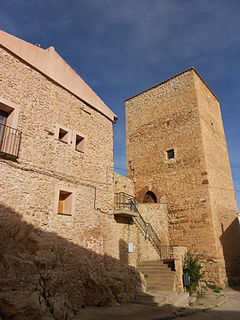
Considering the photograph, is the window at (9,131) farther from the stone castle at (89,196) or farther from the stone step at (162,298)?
the stone step at (162,298)

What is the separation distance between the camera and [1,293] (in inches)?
248

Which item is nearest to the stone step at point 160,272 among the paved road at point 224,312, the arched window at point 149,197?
the paved road at point 224,312

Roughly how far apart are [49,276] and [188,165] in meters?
10.2

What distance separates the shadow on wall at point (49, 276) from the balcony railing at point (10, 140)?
1.78m

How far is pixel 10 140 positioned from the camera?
812cm

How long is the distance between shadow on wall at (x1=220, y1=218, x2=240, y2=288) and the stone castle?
7 cm

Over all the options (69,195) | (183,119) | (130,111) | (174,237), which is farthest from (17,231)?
(130,111)

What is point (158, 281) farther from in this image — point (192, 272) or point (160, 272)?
point (192, 272)

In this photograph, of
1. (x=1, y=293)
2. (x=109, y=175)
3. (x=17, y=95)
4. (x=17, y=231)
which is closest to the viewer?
(x=1, y=293)

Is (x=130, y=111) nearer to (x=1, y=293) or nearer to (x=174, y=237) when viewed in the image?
(x=174, y=237)

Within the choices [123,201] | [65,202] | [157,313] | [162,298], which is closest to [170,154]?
[123,201]

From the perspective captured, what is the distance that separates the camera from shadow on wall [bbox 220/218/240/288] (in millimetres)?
13541

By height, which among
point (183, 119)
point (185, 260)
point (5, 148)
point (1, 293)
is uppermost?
point (183, 119)

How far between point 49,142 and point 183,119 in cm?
974
